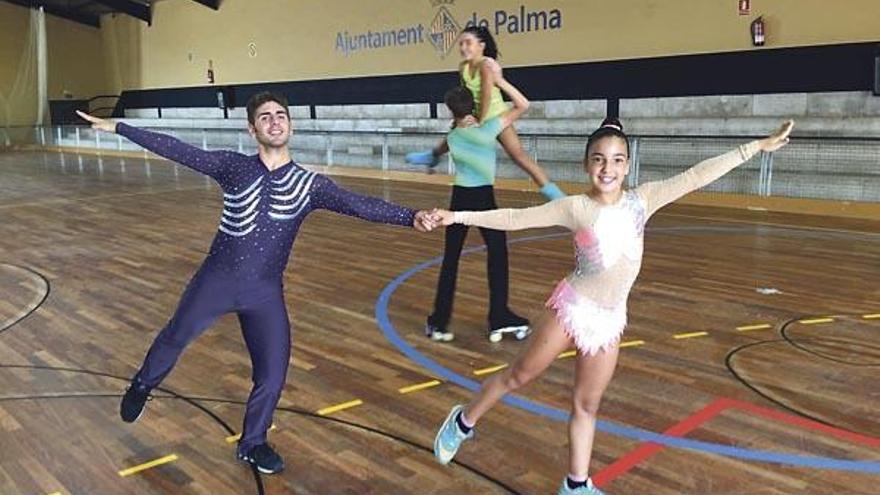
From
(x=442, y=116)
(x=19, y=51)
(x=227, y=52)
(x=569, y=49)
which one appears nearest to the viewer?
(x=569, y=49)

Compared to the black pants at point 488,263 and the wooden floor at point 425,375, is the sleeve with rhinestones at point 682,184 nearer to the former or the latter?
the wooden floor at point 425,375

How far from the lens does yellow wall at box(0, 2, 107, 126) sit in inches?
1007

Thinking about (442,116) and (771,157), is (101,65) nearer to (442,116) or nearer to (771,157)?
(442,116)

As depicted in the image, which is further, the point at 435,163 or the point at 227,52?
the point at 227,52

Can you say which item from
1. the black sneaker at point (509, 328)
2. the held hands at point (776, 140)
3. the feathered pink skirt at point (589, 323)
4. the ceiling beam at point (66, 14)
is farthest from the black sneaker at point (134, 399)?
the ceiling beam at point (66, 14)

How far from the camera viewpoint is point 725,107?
37.2ft

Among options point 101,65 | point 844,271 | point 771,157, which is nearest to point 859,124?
point 771,157

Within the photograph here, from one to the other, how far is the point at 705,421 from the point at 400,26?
14.1 m

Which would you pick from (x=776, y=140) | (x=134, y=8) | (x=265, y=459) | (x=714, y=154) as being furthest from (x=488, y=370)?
(x=134, y=8)

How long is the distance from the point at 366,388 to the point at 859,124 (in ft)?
27.8

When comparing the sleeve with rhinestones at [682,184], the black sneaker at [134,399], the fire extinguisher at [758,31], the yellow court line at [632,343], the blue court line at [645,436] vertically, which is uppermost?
the fire extinguisher at [758,31]

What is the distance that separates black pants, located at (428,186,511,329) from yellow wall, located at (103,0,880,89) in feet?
25.5

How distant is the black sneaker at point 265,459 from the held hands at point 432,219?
1.06 m

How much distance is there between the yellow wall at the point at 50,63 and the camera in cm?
2558
